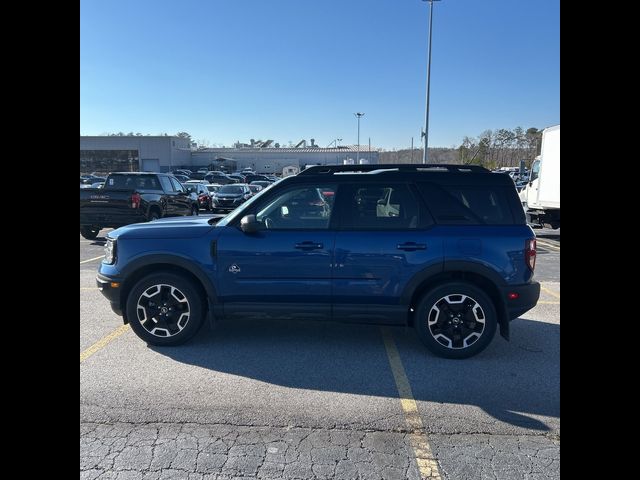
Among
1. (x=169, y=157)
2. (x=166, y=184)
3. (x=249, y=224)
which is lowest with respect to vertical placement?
(x=249, y=224)

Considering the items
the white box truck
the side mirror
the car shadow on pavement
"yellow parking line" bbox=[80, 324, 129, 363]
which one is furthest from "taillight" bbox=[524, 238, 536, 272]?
the white box truck

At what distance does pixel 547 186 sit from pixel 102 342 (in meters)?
13.2

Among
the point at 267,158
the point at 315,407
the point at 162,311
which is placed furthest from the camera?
the point at 267,158

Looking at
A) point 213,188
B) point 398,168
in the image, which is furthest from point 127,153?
point 398,168

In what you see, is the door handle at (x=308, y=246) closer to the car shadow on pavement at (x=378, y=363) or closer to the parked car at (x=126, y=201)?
the car shadow on pavement at (x=378, y=363)

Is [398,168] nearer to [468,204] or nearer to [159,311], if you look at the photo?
[468,204]

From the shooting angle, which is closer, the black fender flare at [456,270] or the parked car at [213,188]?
the black fender flare at [456,270]

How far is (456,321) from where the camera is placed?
440 cm

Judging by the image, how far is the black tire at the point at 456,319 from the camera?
4379mm

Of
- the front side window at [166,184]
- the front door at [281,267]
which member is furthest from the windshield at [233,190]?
the front door at [281,267]

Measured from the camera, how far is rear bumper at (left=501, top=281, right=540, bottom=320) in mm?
4359

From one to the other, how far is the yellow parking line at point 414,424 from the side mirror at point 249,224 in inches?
72.3
